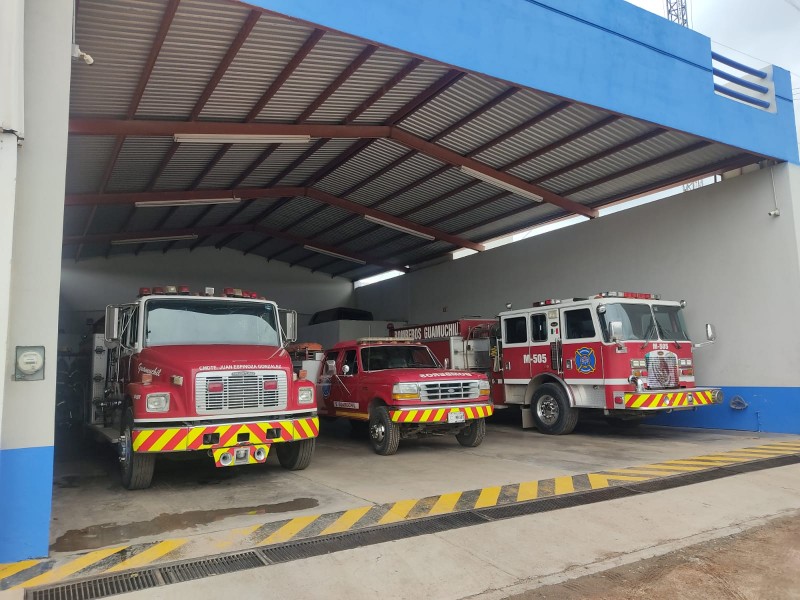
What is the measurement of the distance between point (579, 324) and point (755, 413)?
13.6 ft

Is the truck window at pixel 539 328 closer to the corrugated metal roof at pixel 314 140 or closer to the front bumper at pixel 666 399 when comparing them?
the front bumper at pixel 666 399

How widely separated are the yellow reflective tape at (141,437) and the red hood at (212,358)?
2.61 ft

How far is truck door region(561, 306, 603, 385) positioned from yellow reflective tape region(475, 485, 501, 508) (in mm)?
4486

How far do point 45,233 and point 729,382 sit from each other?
40.8ft

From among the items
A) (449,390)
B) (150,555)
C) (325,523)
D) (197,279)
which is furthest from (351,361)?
(197,279)

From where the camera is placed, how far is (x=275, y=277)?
86.5ft

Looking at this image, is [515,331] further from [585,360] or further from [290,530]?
[290,530]

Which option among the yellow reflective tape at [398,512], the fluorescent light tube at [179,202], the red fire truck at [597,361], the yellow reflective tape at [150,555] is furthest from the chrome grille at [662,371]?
the fluorescent light tube at [179,202]

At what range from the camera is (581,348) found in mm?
10828

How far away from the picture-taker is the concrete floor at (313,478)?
564cm

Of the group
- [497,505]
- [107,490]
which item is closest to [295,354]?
[107,490]

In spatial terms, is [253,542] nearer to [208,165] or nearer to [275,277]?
[208,165]

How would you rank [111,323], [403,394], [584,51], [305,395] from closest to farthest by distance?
[111,323] < [305,395] < [403,394] < [584,51]

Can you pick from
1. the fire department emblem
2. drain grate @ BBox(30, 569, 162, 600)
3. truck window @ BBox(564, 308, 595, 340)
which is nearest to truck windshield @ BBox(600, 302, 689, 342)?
truck window @ BBox(564, 308, 595, 340)
